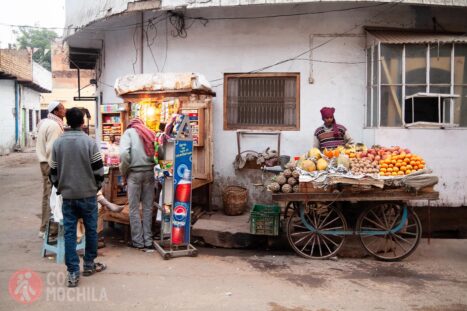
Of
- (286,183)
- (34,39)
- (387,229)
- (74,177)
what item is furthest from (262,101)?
(34,39)

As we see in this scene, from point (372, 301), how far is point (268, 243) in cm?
239

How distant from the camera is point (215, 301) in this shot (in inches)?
187

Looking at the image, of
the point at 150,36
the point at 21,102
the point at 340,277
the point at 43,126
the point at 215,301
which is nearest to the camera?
the point at 215,301

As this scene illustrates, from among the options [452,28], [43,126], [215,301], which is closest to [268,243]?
[215,301]

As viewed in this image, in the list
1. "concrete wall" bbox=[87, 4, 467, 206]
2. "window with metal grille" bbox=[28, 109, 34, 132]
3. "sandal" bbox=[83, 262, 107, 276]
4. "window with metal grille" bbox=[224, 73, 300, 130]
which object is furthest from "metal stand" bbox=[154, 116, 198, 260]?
"window with metal grille" bbox=[28, 109, 34, 132]

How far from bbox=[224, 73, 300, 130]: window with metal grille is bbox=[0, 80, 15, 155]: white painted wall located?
2011 cm

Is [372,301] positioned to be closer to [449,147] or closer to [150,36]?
[449,147]

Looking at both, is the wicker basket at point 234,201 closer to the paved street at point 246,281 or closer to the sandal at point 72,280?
the paved street at point 246,281

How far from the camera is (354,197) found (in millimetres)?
6191

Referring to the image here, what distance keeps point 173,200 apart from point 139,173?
702 millimetres

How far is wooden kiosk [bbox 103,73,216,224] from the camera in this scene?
314 inches

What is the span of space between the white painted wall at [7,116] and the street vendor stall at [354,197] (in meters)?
22.6

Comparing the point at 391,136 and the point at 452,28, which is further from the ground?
the point at 452,28

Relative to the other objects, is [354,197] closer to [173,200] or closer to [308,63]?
[173,200]
